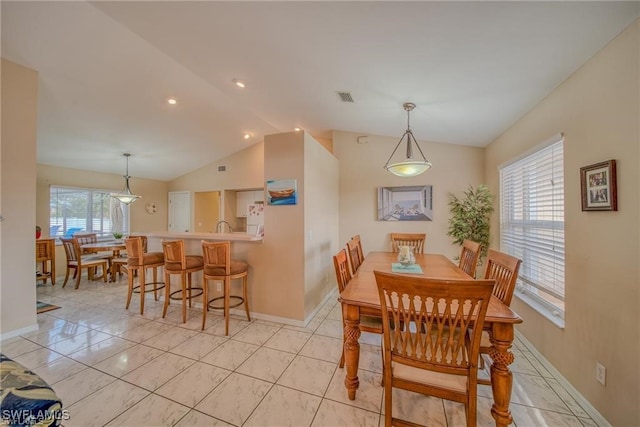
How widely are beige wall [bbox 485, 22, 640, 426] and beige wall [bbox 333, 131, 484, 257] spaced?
1912 millimetres

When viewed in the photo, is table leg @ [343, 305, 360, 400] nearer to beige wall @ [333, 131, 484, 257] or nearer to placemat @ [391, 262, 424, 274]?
placemat @ [391, 262, 424, 274]

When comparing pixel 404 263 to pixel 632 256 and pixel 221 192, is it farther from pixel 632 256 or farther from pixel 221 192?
pixel 221 192

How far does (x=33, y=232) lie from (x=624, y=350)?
17.6 ft

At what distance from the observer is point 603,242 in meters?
1.54

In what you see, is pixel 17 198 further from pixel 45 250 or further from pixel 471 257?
pixel 471 257

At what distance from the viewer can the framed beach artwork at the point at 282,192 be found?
9.79 ft

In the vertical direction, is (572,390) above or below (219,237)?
below

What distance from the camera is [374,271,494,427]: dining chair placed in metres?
1.23

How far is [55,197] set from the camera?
5102 mm

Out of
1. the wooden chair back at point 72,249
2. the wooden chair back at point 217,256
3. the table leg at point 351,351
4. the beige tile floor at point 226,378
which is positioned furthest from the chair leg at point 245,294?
the wooden chair back at point 72,249

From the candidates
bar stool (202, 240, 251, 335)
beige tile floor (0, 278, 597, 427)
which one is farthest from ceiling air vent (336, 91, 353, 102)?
beige tile floor (0, 278, 597, 427)

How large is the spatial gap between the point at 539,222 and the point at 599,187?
92cm

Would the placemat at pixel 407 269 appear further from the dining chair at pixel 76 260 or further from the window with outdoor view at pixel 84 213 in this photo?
the window with outdoor view at pixel 84 213

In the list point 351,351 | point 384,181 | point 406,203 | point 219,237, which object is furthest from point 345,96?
point 351,351
